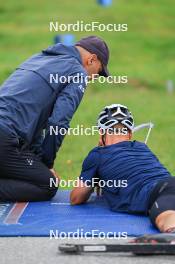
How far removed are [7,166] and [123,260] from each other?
2353 millimetres

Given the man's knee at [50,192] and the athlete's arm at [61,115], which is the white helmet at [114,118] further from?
the man's knee at [50,192]

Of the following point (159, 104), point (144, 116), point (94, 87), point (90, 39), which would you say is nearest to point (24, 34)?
point (94, 87)

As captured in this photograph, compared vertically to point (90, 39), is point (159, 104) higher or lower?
lower

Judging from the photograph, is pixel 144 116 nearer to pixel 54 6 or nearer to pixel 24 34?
pixel 24 34

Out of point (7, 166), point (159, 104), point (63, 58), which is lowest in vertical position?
point (159, 104)

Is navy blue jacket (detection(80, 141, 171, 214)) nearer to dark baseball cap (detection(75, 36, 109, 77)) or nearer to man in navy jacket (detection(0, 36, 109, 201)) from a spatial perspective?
man in navy jacket (detection(0, 36, 109, 201))

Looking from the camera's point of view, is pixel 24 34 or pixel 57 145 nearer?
pixel 57 145

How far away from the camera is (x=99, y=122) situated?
8.24 metres

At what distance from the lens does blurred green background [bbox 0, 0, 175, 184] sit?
15.1 meters

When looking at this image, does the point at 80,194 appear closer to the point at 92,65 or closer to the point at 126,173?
the point at 126,173

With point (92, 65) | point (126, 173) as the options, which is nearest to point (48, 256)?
point (126, 173)

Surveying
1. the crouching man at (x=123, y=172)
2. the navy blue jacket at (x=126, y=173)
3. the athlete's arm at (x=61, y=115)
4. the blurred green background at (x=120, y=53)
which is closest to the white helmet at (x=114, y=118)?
the crouching man at (x=123, y=172)

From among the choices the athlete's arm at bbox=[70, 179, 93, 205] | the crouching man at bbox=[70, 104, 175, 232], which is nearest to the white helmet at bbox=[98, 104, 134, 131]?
the crouching man at bbox=[70, 104, 175, 232]

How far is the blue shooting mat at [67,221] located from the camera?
7.17 meters
